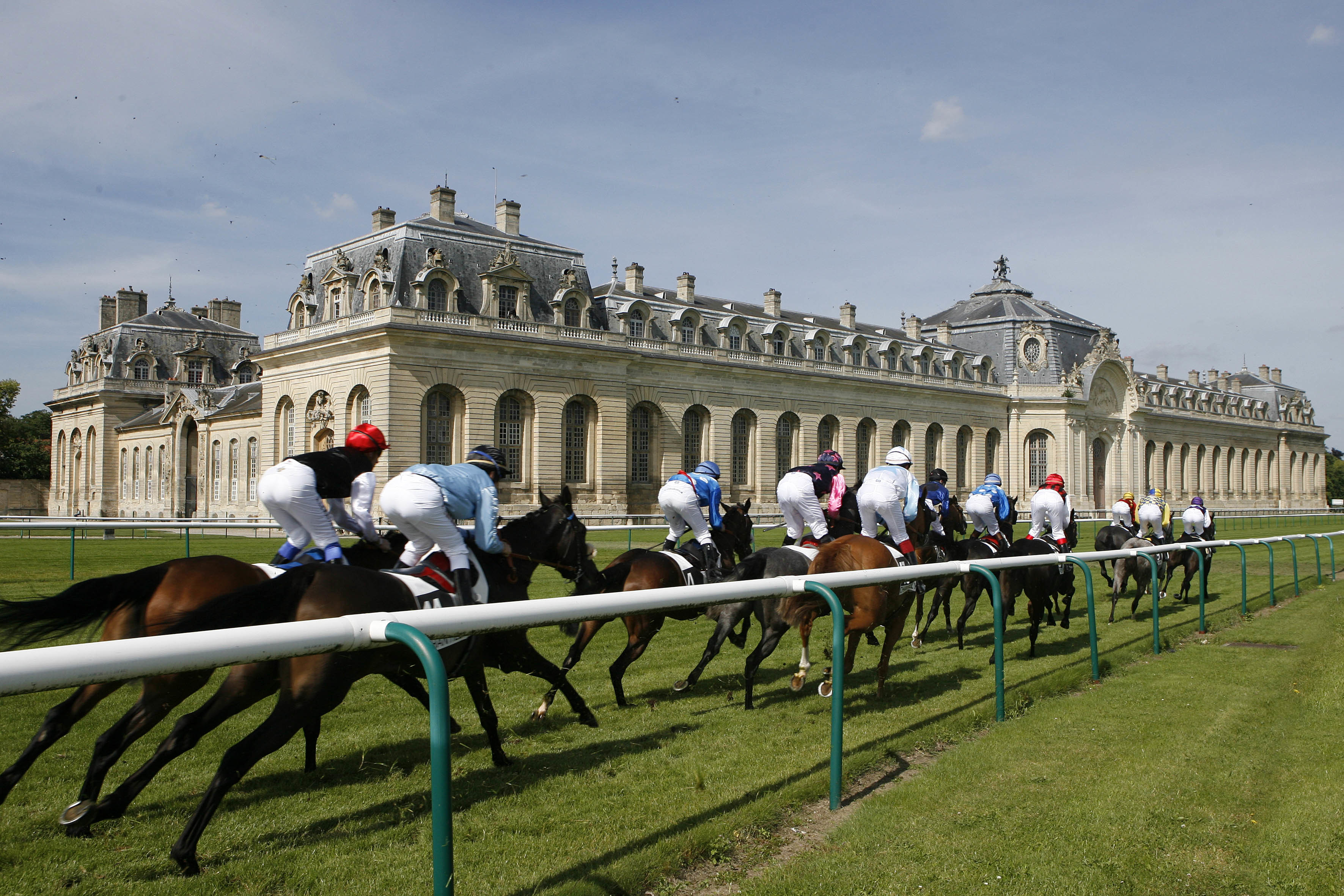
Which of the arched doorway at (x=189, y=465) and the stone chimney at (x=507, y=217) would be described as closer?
the stone chimney at (x=507, y=217)

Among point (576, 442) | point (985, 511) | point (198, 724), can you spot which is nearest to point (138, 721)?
point (198, 724)

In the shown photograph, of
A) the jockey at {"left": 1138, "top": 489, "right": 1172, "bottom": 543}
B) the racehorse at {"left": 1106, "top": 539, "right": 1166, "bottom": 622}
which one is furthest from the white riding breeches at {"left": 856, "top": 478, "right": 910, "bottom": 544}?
the jockey at {"left": 1138, "top": 489, "right": 1172, "bottom": 543}

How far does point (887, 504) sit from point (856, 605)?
207 centimetres

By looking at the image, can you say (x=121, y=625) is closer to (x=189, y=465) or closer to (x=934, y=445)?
(x=189, y=465)

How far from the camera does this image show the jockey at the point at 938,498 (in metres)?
13.2

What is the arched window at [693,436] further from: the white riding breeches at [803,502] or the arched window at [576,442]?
the white riding breeches at [803,502]

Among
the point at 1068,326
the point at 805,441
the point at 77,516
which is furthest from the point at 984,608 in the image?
the point at 77,516

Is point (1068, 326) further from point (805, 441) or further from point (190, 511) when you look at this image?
point (190, 511)

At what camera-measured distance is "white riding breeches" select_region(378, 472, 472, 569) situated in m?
6.52

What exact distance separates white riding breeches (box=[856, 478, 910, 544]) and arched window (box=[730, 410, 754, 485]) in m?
43.1

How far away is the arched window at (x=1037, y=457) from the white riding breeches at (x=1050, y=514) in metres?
56.4

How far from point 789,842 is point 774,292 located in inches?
2150

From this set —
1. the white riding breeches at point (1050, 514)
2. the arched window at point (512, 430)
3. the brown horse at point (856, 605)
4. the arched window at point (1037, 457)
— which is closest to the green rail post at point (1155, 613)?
the white riding breeches at point (1050, 514)

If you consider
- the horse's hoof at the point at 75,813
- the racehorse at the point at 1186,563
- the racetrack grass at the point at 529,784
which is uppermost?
the racehorse at the point at 1186,563
